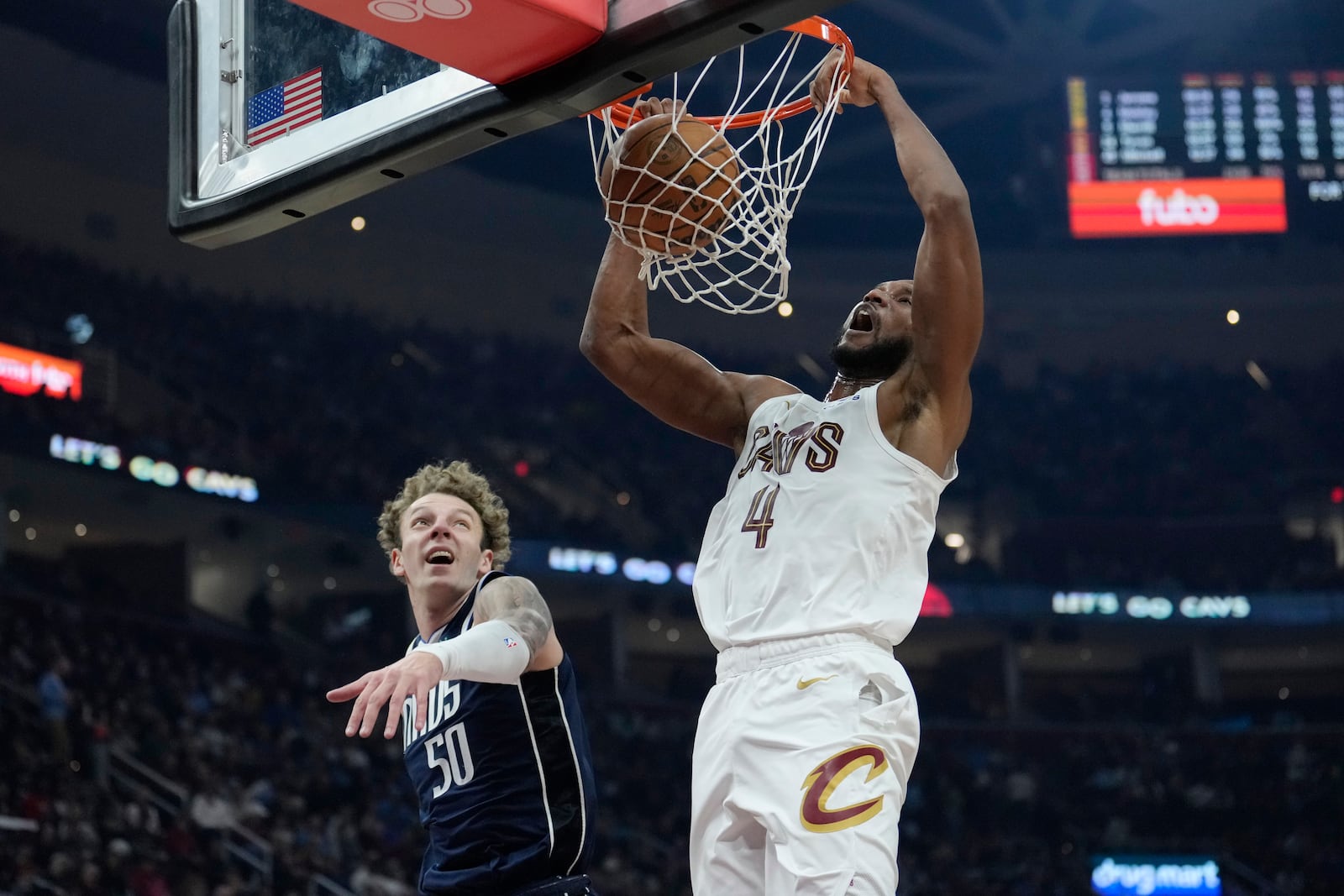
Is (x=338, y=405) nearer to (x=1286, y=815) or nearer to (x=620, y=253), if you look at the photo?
(x=1286, y=815)

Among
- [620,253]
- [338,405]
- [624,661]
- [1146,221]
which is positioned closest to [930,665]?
[624,661]

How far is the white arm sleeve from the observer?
3.01 m

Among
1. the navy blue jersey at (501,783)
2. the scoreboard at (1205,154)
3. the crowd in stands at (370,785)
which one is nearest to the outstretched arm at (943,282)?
the navy blue jersey at (501,783)

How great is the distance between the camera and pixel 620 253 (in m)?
3.94

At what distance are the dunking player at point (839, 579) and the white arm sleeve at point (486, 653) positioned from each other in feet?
1.44

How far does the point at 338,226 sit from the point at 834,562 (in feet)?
55.9

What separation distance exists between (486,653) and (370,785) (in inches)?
529

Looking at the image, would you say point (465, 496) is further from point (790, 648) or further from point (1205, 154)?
point (1205, 154)

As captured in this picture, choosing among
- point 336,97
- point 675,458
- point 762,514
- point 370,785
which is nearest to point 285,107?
point 336,97

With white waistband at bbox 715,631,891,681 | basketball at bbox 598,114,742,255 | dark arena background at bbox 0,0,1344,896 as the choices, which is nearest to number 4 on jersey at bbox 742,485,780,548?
white waistband at bbox 715,631,891,681

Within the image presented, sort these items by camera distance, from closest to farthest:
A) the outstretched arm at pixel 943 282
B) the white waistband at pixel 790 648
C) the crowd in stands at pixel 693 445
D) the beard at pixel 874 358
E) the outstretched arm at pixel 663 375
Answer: the white waistband at pixel 790 648, the outstretched arm at pixel 943 282, the beard at pixel 874 358, the outstretched arm at pixel 663 375, the crowd in stands at pixel 693 445

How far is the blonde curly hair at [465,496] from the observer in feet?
13.6

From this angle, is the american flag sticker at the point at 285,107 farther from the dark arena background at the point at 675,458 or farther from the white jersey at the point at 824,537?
the dark arena background at the point at 675,458

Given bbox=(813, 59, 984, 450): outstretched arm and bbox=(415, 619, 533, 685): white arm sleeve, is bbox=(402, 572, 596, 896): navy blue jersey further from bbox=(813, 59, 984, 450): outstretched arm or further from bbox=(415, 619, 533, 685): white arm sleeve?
bbox=(813, 59, 984, 450): outstretched arm
